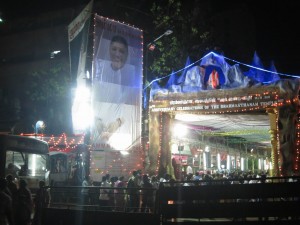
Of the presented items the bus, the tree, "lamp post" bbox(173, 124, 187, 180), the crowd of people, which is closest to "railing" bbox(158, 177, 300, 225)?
the crowd of people

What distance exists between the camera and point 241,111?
1739cm

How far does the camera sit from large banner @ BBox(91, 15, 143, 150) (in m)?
17.9

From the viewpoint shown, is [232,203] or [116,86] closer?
[232,203]

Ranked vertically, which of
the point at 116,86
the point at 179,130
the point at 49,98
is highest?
the point at 49,98

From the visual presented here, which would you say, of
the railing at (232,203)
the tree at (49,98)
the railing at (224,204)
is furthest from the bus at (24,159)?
the tree at (49,98)

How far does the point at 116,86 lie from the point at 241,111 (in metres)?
6.14

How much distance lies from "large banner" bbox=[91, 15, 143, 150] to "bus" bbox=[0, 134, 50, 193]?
9.12 feet

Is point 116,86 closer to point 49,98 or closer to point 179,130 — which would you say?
point 179,130

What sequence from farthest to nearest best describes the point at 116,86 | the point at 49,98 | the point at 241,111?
the point at 49,98 → the point at 116,86 → the point at 241,111

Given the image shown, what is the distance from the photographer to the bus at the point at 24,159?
15500 mm

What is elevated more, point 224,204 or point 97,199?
point 224,204

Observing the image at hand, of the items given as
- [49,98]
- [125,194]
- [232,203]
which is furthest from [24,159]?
[49,98]

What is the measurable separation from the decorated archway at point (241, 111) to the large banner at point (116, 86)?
108 centimetres

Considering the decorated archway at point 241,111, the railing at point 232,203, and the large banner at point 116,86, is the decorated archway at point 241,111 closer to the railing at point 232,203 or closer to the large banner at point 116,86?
the large banner at point 116,86
